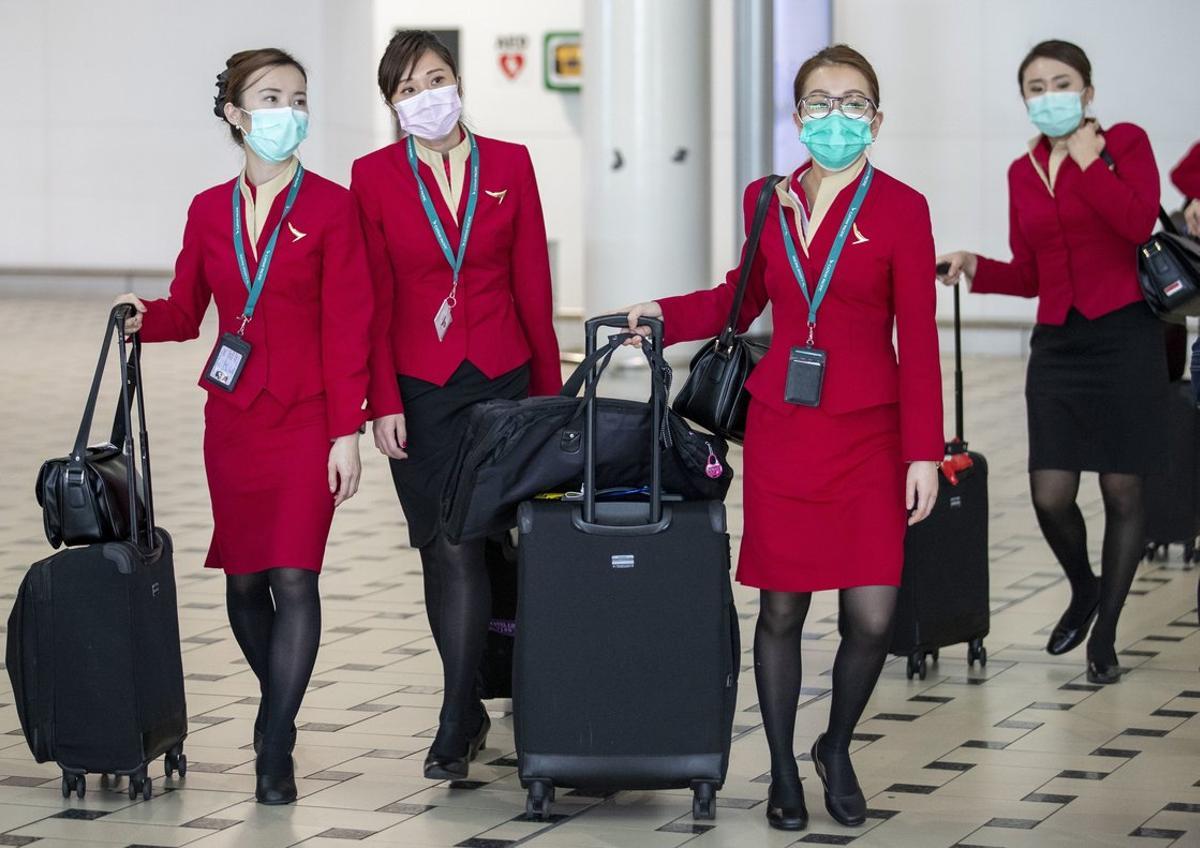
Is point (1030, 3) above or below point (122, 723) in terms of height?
above

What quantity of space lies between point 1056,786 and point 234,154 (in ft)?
49.5

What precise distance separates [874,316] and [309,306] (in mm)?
1264

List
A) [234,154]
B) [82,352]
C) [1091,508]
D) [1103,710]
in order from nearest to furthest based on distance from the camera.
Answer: [1103,710] → [1091,508] → [82,352] → [234,154]

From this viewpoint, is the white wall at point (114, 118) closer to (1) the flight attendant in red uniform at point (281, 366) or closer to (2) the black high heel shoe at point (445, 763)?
(1) the flight attendant in red uniform at point (281, 366)

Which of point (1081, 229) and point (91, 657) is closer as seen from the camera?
point (91, 657)

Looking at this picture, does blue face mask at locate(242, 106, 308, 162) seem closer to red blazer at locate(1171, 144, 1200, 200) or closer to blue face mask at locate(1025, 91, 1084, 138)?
blue face mask at locate(1025, 91, 1084, 138)

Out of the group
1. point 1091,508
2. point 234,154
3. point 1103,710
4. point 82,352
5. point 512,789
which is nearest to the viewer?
point 512,789

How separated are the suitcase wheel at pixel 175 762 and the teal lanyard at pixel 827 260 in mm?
1756

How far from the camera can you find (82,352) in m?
15.3

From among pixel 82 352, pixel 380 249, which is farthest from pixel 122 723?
pixel 82 352

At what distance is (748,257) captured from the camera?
4402mm

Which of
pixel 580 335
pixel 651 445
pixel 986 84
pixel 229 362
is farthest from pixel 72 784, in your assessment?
pixel 580 335

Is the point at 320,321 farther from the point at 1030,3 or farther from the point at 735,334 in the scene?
the point at 1030,3

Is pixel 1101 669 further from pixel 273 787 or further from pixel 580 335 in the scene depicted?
pixel 580 335
